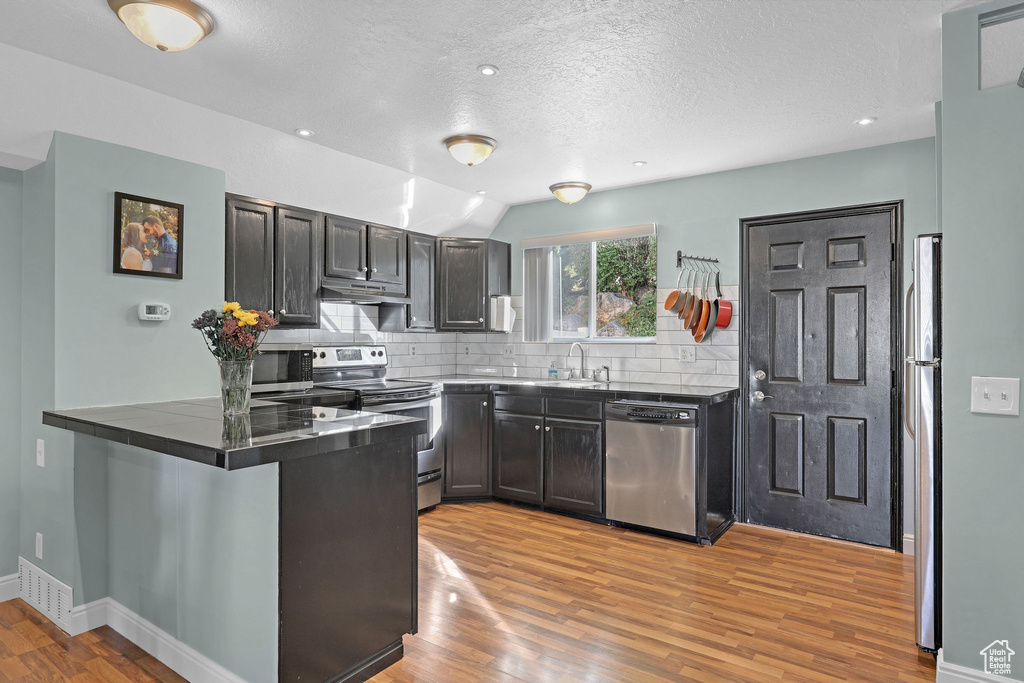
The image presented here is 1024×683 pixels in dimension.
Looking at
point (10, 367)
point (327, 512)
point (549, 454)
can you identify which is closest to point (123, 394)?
point (10, 367)

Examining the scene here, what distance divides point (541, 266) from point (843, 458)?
2803 millimetres

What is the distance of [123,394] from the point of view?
291 cm

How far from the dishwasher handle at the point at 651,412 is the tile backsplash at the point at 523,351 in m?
0.64

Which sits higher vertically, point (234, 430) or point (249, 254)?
point (249, 254)

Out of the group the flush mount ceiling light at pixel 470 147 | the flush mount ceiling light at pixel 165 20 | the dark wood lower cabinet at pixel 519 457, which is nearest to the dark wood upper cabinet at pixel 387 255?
the flush mount ceiling light at pixel 470 147

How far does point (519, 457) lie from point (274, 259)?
229 cm

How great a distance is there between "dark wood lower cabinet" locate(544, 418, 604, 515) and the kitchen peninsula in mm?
1946

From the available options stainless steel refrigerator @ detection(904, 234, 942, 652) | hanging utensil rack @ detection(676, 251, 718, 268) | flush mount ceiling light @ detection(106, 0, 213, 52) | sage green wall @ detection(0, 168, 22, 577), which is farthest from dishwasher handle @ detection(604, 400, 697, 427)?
sage green wall @ detection(0, 168, 22, 577)

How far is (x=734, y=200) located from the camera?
4.20 meters

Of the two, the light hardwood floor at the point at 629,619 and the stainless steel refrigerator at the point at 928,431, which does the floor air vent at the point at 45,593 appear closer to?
the light hardwood floor at the point at 629,619

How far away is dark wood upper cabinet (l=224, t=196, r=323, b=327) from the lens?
3.60m

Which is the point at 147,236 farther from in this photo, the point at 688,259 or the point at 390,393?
the point at 688,259

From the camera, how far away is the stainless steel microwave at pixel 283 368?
370 centimetres

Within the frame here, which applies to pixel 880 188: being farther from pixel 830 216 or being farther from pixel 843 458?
pixel 843 458
